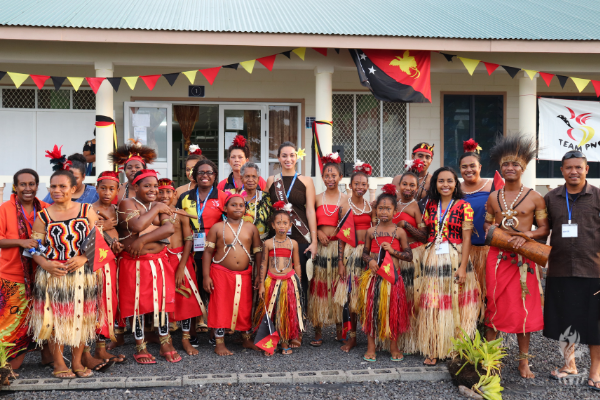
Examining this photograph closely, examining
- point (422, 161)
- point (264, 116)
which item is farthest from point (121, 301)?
point (264, 116)

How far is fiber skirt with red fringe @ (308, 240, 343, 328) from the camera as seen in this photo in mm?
4812

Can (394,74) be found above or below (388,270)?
above

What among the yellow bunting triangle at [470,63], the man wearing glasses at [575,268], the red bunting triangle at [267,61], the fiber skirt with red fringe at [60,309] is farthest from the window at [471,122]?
the fiber skirt with red fringe at [60,309]

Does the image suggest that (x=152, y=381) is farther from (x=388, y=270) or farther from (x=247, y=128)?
(x=247, y=128)

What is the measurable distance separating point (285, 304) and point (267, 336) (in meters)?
0.32

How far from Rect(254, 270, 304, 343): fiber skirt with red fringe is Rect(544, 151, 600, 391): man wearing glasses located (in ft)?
6.82

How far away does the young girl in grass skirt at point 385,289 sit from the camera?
171 inches

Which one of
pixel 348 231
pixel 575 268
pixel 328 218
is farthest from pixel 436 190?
pixel 575 268

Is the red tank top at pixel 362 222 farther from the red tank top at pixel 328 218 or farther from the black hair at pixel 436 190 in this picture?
the black hair at pixel 436 190

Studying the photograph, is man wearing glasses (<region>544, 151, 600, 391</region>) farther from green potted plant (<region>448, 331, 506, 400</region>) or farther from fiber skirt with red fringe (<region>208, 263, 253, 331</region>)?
fiber skirt with red fringe (<region>208, 263, 253, 331</region>)

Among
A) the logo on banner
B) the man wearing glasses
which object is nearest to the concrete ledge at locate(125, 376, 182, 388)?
the man wearing glasses

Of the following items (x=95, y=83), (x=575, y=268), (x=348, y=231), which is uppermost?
(x=95, y=83)

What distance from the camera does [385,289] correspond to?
4.39 m

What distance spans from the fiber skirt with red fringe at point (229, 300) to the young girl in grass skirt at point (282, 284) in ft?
0.47
